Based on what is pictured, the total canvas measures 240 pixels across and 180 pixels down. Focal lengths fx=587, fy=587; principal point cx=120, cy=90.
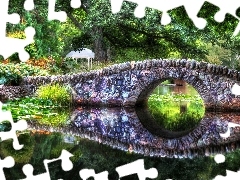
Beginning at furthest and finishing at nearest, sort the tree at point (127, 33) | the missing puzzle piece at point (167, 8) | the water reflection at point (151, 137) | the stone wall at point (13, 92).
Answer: the tree at point (127, 33), the stone wall at point (13, 92), the water reflection at point (151, 137), the missing puzzle piece at point (167, 8)

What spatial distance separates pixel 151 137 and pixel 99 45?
1973 centimetres

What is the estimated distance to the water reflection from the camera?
10062 millimetres

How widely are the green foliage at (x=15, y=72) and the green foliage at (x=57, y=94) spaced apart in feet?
4.39

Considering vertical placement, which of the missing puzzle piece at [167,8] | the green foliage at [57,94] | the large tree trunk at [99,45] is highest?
the large tree trunk at [99,45]

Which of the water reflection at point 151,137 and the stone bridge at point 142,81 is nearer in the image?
the water reflection at point 151,137

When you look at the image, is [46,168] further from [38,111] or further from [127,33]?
[127,33]

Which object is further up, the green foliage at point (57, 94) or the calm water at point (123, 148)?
the green foliage at point (57, 94)

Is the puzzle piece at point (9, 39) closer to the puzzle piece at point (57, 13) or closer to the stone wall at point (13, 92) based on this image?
the puzzle piece at point (57, 13)

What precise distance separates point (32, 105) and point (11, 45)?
1322 centimetres

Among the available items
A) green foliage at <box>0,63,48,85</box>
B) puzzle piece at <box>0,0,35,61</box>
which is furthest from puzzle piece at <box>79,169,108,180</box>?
green foliage at <box>0,63,48,85</box>

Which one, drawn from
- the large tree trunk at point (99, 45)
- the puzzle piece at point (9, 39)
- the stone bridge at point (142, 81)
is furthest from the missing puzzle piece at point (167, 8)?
the large tree trunk at point (99, 45)

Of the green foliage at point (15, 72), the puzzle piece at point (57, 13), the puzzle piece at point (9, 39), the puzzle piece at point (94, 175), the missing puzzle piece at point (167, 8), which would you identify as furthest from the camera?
the green foliage at point (15, 72)

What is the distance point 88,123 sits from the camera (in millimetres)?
14695

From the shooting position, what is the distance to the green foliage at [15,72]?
2298 centimetres
